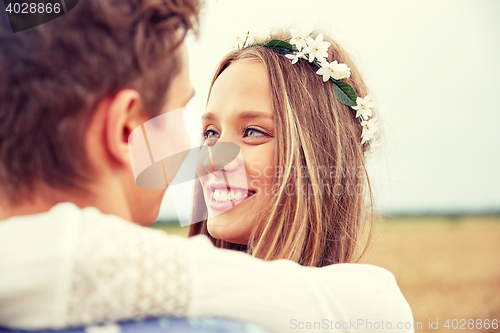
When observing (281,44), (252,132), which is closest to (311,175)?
(252,132)

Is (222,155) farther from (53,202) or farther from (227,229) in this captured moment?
(53,202)

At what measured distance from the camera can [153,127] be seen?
472 millimetres

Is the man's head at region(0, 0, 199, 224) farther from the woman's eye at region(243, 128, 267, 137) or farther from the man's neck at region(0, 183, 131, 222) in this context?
the woman's eye at region(243, 128, 267, 137)

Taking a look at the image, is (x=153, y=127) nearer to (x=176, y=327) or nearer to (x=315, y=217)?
(x=176, y=327)

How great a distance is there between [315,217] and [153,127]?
62 cm

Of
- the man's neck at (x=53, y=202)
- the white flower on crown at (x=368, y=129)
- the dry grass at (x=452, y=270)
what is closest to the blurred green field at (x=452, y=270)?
the dry grass at (x=452, y=270)

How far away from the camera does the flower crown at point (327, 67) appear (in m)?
1.01

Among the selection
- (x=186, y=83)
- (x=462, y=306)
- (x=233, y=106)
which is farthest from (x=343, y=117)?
(x=462, y=306)

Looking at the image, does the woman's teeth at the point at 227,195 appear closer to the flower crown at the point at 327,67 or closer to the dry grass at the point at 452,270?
the flower crown at the point at 327,67

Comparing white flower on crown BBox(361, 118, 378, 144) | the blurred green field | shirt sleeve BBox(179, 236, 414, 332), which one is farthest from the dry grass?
shirt sleeve BBox(179, 236, 414, 332)

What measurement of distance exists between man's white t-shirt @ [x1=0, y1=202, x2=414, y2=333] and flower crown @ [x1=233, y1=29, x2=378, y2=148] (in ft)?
2.40

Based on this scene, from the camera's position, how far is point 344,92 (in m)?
1.04

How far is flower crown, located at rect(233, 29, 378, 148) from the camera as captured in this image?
1.01m

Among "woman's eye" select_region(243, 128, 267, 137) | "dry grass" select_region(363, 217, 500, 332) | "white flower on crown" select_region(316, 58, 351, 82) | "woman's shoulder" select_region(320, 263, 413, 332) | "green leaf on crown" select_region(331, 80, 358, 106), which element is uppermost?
"white flower on crown" select_region(316, 58, 351, 82)
